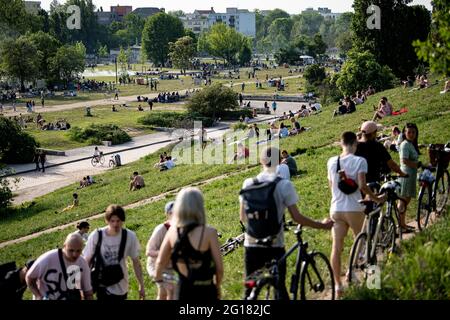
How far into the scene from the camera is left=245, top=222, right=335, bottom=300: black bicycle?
554 cm

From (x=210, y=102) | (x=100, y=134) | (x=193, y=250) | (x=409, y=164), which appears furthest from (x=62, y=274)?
(x=210, y=102)

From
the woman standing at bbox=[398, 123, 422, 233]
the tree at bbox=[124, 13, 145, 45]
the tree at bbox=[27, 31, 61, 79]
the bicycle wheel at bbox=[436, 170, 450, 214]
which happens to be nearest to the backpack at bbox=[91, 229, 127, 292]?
the woman standing at bbox=[398, 123, 422, 233]

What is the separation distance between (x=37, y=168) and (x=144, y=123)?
47.5 feet

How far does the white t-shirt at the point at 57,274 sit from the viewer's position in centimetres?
602

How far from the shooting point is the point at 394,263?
6660 millimetres

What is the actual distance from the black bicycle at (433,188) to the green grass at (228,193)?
0.55 metres

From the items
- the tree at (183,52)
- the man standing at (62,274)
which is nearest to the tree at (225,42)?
the tree at (183,52)

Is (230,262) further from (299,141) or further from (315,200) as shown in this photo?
(299,141)

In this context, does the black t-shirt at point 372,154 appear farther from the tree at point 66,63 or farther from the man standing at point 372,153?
the tree at point 66,63

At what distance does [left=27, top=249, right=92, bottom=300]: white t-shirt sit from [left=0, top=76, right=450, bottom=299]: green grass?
2.17 meters

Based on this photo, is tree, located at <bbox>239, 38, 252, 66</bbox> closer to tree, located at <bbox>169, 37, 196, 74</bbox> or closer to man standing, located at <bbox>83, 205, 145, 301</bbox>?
tree, located at <bbox>169, 37, 196, 74</bbox>

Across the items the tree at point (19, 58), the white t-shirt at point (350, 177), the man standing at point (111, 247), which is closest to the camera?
the man standing at point (111, 247)

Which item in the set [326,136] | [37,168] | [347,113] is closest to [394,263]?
[326,136]

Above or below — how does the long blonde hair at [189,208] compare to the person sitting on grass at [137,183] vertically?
above
